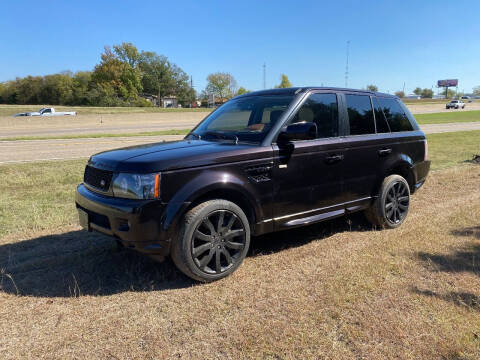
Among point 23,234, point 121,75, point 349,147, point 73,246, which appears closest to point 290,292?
point 349,147

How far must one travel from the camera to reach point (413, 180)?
535 cm

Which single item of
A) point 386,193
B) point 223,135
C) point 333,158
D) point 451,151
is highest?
point 223,135

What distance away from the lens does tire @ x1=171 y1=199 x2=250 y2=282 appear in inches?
128

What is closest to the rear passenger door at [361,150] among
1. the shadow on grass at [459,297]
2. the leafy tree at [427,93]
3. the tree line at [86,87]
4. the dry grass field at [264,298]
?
the dry grass field at [264,298]

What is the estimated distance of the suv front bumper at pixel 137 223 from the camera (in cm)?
309

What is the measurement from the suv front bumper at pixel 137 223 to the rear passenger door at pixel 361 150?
2.29 metres

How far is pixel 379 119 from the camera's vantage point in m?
4.96

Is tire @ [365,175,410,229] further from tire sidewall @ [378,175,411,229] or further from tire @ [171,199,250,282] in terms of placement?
tire @ [171,199,250,282]

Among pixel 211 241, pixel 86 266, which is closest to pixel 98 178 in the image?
pixel 86 266

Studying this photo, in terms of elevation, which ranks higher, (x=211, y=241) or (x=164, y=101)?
(x=164, y=101)

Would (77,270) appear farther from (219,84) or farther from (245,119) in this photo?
(219,84)

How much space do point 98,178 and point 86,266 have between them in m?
1.02

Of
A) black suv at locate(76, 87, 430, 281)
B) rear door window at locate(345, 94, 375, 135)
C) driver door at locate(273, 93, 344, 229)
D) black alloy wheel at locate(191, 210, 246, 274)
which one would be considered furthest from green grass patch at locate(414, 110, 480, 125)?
black alloy wheel at locate(191, 210, 246, 274)

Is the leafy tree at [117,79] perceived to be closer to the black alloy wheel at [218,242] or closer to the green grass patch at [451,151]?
the green grass patch at [451,151]
